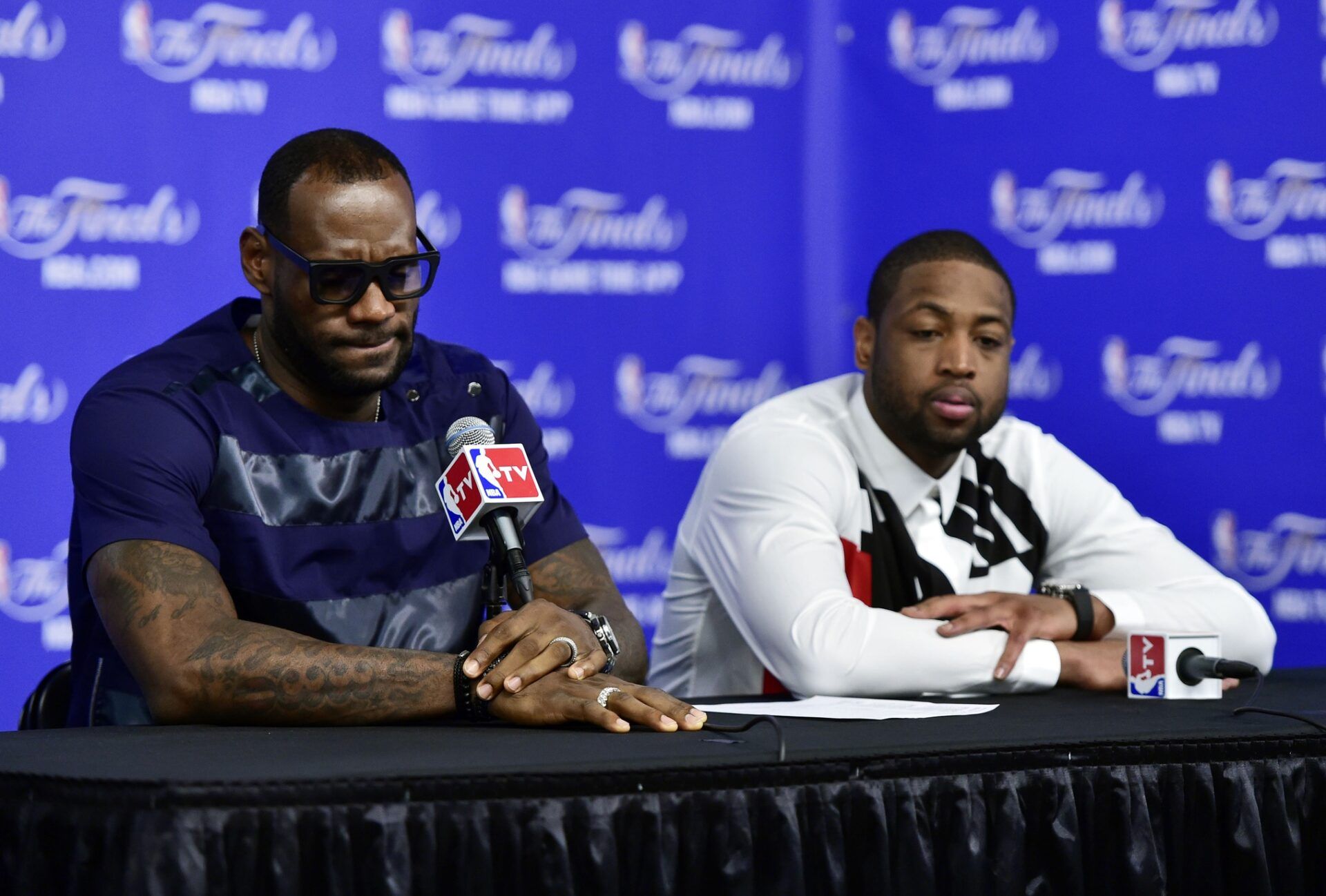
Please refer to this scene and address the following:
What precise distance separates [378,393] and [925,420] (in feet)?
3.42

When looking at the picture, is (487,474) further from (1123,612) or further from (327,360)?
(1123,612)

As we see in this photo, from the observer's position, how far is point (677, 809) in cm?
153

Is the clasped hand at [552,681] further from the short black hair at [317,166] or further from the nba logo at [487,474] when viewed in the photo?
the short black hair at [317,166]

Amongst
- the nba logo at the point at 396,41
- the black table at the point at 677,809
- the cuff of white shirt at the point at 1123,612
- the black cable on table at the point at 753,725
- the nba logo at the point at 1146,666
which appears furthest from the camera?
the nba logo at the point at 396,41

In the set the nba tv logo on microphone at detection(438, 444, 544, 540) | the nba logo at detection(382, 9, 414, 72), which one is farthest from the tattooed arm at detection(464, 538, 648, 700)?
the nba logo at detection(382, 9, 414, 72)

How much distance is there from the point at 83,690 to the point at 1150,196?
2905 mm

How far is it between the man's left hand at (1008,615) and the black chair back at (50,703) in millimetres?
1356

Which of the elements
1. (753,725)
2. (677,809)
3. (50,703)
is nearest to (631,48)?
(50,703)

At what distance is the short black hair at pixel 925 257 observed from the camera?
9.52ft

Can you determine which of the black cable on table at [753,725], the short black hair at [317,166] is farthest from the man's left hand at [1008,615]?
the short black hair at [317,166]

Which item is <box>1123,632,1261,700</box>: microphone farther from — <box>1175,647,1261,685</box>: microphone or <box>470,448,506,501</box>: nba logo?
<box>470,448,506,501</box>: nba logo

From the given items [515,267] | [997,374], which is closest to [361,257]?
[997,374]

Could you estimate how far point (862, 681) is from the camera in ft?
7.52

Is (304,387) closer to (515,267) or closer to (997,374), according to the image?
(997,374)
